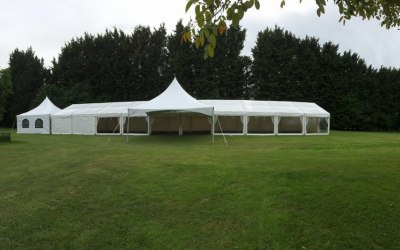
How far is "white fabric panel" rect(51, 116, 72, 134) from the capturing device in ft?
86.4

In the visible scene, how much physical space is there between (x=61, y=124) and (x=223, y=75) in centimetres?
1590

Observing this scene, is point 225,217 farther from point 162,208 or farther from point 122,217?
point 122,217

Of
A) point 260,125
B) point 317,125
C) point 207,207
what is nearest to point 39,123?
point 260,125

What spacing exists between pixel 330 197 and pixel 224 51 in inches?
1282

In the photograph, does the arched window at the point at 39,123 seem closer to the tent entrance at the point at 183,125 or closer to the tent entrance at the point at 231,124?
the tent entrance at the point at 183,125

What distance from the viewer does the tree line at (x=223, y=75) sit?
34.7 m

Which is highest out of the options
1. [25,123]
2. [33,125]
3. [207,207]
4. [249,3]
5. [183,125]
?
[249,3]

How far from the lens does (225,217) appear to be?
210 inches

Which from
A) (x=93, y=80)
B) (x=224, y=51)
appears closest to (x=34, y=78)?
(x=93, y=80)

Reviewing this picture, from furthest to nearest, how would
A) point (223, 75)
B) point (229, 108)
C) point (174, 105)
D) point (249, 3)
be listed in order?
point (223, 75), point (229, 108), point (174, 105), point (249, 3)

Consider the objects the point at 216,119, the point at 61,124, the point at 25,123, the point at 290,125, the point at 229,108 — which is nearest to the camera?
the point at 229,108

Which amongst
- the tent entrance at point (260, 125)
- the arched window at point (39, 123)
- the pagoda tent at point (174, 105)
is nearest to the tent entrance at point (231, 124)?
the tent entrance at point (260, 125)

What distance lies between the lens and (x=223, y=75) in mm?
36469

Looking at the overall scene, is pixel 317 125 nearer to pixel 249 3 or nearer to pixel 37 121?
pixel 37 121
